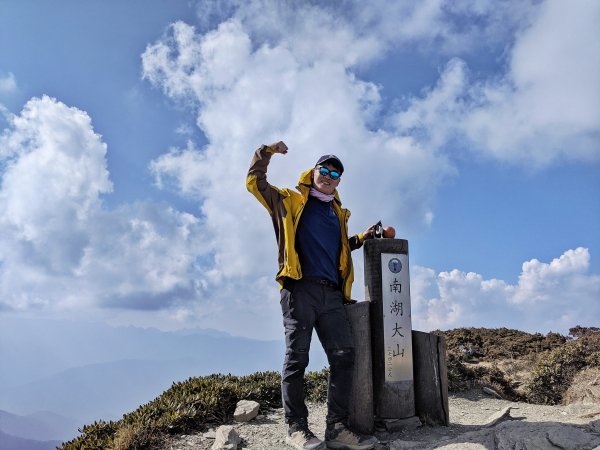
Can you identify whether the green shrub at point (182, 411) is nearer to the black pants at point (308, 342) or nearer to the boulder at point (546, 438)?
the black pants at point (308, 342)

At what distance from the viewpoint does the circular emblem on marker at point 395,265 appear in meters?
6.36

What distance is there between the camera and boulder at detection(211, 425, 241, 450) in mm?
5936

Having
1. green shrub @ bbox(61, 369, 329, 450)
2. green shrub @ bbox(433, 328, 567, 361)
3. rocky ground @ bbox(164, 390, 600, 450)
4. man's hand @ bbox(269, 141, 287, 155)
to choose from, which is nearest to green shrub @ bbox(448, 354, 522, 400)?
rocky ground @ bbox(164, 390, 600, 450)

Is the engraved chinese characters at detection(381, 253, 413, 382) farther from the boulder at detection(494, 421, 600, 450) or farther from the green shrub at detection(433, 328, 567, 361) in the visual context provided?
the green shrub at detection(433, 328, 567, 361)

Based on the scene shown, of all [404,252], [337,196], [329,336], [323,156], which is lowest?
[329,336]

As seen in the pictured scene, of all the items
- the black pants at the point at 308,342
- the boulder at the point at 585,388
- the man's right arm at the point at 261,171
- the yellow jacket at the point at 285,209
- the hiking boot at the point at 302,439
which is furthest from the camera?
the boulder at the point at 585,388

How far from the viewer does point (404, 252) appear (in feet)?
21.3

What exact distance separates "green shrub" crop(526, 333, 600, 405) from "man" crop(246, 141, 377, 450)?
5767mm

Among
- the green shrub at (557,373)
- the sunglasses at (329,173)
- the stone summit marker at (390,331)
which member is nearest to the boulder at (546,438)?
the stone summit marker at (390,331)

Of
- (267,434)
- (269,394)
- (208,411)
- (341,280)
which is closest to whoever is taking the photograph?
(341,280)

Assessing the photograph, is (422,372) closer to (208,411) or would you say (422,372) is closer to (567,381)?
(208,411)

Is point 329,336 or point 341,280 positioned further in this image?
point 341,280

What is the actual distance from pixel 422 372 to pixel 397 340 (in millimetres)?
660

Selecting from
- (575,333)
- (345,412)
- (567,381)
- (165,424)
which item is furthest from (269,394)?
(575,333)
